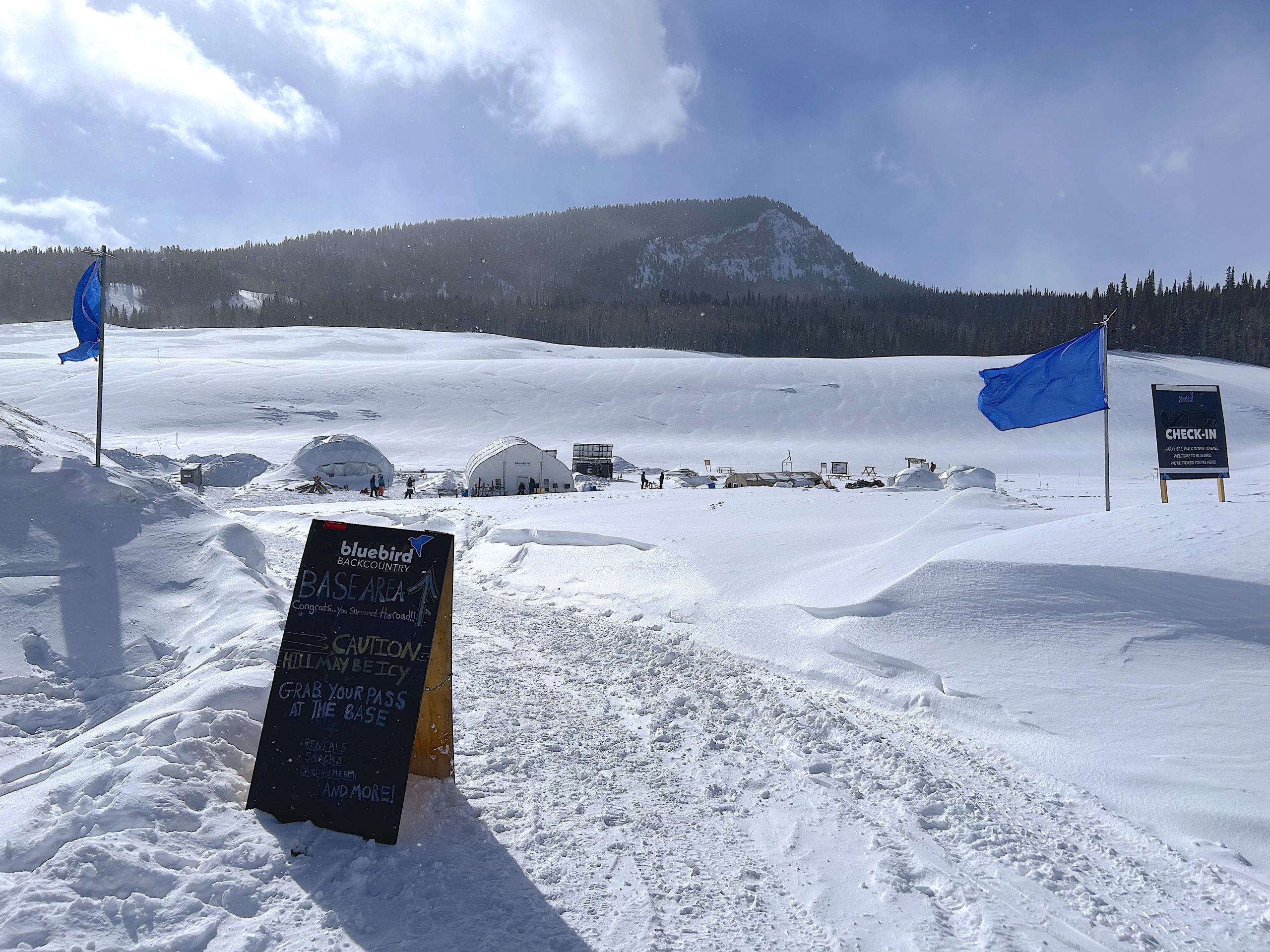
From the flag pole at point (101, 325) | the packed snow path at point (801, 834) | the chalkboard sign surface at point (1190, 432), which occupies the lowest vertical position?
the packed snow path at point (801, 834)

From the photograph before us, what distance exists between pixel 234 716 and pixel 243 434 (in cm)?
5043

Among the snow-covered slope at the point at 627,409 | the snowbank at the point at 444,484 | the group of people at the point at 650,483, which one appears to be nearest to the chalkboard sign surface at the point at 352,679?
the group of people at the point at 650,483

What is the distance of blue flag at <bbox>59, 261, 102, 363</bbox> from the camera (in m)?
9.91

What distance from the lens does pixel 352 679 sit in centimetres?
366

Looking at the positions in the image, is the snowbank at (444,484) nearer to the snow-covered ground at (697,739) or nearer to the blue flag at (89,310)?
the snow-covered ground at (697,739)

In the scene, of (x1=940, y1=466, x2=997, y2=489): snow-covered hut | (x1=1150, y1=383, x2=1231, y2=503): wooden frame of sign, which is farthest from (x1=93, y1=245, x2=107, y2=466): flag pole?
(x1=940, y1=466, x2=997, y2=489): snow-covered hut

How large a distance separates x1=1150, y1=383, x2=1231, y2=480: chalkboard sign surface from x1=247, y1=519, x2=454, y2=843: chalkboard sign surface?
37.4 ft

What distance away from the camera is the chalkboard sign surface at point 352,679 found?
3.46m

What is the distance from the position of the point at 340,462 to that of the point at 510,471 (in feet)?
33.3

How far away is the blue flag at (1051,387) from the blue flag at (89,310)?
13.0m

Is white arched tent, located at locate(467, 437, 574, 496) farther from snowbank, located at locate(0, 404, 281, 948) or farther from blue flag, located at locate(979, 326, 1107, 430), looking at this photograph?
blue flag, located at locate(979, 326, 1107, 430)

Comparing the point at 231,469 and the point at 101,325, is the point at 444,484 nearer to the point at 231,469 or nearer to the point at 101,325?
the point at 231,469

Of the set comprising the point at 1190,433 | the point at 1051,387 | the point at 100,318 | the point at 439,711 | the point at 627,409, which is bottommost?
the point at 439,711

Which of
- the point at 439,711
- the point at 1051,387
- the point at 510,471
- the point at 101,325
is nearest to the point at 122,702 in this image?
the point at 439,711
